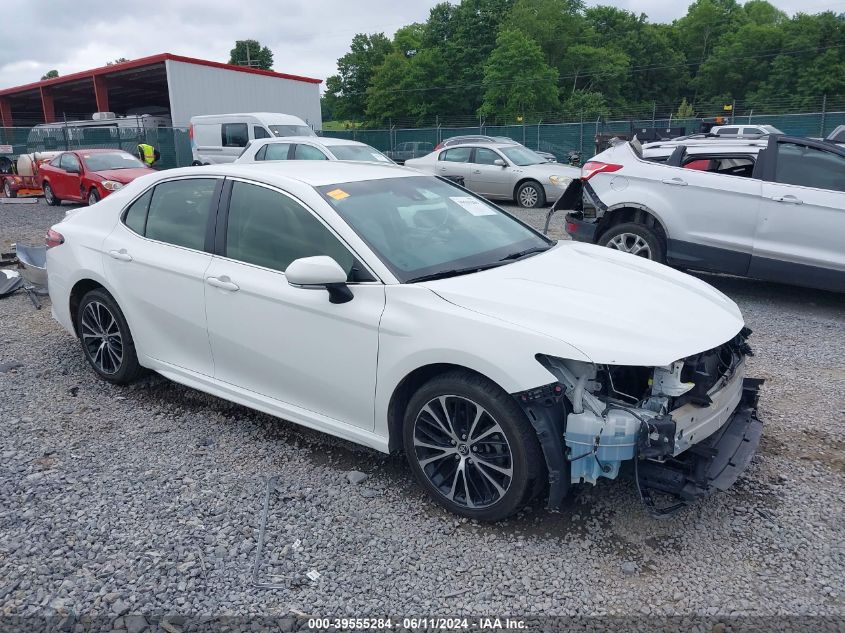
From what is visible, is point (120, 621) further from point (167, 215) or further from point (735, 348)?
point (735, 348)

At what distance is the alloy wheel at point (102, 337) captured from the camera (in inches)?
185

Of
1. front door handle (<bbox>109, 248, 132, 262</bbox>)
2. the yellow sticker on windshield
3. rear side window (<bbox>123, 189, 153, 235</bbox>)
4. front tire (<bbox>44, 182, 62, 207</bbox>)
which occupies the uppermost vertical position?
the yellow sticker on windshield

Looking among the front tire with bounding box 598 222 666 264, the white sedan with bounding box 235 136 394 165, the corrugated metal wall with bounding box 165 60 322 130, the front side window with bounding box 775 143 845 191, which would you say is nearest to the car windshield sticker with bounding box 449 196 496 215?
the front tire with bounding box 598 222 666 264

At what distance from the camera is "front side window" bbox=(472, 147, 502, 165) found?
15.0 meters

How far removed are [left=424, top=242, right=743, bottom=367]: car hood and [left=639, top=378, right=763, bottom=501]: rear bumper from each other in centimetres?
49

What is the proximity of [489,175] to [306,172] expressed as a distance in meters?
11.3

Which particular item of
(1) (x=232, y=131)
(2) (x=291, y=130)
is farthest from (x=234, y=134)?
(2) (x=291, y=130)

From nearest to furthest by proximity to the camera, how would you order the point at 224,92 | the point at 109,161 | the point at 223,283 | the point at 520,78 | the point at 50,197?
the point at 223,283 → the point at 109,161 → the point at 50,197 → the point at 224,92 → the point at 520,78

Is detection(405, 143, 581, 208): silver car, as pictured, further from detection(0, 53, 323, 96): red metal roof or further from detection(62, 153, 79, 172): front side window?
detection(0, 53, 323, 96): red metal roof

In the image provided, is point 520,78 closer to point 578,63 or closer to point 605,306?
point 578,63

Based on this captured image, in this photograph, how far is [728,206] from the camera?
22.6 feet

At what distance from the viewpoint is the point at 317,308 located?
345cm

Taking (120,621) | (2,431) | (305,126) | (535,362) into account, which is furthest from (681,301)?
(305,126)

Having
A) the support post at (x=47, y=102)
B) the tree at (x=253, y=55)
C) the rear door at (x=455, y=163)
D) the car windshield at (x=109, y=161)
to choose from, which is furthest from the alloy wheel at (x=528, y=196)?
the tree at (x=253, y=55)
